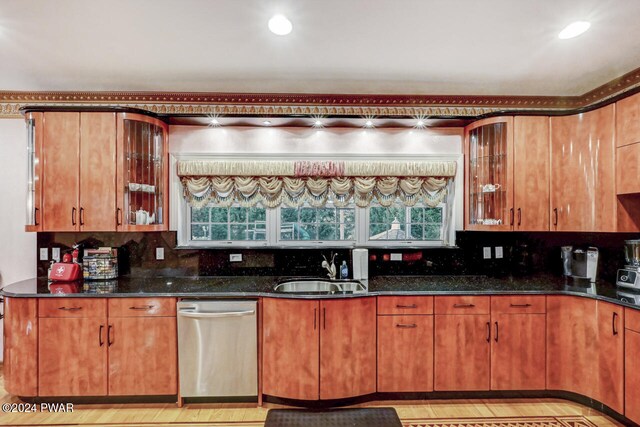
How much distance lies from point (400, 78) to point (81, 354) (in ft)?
11.1

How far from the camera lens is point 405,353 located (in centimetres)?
258

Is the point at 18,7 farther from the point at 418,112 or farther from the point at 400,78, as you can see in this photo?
the point at 418,112

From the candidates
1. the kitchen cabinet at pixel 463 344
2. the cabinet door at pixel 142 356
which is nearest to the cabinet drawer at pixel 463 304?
the kitchen cabinet at pixel 463 344

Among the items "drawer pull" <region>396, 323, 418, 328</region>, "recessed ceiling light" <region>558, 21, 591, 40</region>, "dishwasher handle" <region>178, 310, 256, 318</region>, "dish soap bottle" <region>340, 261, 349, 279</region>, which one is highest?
"recessed ceiling light" <region>558, 21, 591, 40</region>

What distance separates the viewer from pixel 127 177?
9.37ft

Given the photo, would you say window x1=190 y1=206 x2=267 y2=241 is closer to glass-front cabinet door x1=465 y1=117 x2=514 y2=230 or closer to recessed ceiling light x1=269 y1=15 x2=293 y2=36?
recessed ceiling light x1=269 y1=15 x2=293 y2=36

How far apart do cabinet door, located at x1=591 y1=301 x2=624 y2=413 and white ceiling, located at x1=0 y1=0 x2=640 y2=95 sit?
6.23ft

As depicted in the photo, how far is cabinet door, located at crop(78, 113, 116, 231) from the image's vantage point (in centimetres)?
279

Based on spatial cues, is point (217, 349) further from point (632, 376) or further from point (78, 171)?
point (632, 376)

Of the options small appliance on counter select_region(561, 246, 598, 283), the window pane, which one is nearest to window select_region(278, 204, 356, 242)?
the window pane

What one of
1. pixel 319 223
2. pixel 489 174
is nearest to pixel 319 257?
pixel 319 223

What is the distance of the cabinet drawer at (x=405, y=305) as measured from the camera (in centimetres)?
258

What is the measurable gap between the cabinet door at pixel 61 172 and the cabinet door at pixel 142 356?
1.00 meters

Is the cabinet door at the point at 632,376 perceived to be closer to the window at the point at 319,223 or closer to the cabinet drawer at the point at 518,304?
the cabinet drawer at the point at 518,304
